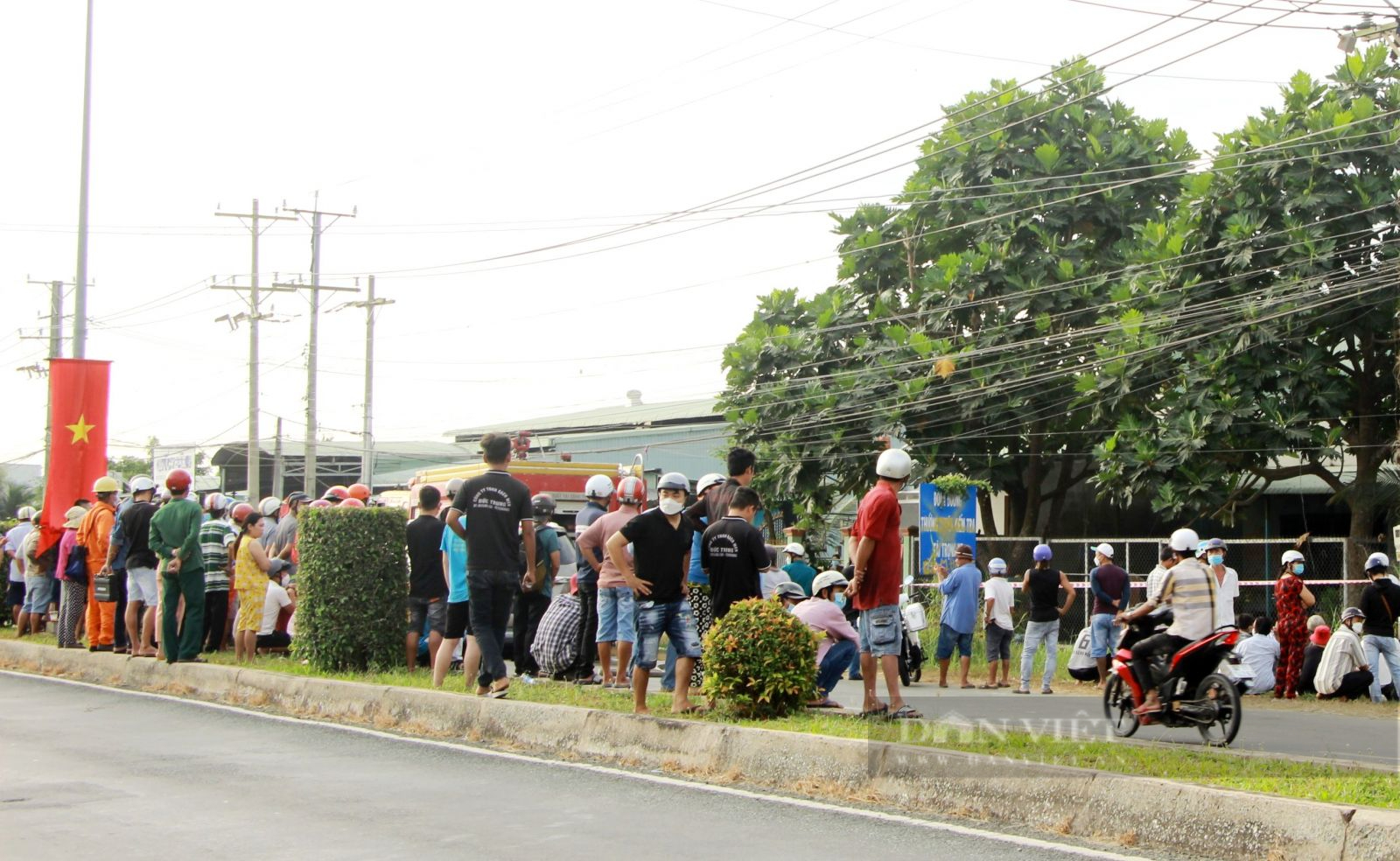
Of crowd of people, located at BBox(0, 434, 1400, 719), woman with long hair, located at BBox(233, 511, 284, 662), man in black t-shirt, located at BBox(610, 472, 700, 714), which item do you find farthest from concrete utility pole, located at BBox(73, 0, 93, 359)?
man in black t-shirt, located at BBox(610, 472, 700, 714)

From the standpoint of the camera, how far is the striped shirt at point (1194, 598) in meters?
11.0

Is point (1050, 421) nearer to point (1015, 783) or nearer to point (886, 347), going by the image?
point (886, 347)

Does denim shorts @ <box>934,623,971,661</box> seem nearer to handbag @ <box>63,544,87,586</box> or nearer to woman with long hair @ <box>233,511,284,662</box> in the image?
woman with long hair @ <box>233,511,284,662</box>

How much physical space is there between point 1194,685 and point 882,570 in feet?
9.71

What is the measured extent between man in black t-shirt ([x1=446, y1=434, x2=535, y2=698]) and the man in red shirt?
270 centimetres

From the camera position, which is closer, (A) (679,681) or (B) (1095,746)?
(B) (1095,746)

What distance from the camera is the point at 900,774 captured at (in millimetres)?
8086

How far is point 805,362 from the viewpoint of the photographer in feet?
105

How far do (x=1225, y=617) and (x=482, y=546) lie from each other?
27.0 feet

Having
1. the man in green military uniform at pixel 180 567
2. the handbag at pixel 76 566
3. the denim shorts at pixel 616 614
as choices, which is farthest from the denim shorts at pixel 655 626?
the handbag at pixel 76 566

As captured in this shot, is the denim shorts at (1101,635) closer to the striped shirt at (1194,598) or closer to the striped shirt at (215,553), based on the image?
the striped shirt at (1194,598)

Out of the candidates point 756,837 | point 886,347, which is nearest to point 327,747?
point 756,837

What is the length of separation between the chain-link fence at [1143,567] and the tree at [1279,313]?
103 centimetres

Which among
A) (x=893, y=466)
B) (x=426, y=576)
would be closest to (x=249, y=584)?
(x=426, y=576)
